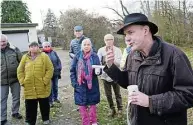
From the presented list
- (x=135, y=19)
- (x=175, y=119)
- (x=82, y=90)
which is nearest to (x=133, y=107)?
(x=175, y=119)

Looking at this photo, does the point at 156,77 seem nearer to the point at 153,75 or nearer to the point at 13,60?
the point at 153,75

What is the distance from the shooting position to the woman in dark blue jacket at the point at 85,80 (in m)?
5.54

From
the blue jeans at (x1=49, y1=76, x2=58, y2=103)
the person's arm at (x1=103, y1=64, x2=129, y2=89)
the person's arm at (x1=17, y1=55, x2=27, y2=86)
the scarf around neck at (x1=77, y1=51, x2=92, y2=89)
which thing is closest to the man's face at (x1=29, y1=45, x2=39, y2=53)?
the person's arm at (x1=17, y1=55, x2=27, y2=86)

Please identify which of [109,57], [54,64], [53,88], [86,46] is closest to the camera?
[109,57]

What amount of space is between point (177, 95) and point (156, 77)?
23cm

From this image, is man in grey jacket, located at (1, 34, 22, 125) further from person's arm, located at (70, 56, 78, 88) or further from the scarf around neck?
the scarf around neck

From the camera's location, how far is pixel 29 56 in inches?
229

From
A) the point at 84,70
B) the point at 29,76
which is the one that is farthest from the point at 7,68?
the point at 84,70

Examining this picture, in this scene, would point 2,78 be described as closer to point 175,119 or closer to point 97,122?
point 97,122

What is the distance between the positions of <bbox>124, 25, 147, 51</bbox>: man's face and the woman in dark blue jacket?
3.06 metres

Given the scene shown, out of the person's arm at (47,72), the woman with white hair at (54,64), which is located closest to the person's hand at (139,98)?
the person's arm at (47,72)

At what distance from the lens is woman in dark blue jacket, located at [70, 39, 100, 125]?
554 cm

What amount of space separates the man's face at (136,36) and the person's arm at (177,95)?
13.1 inches

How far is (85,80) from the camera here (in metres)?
5.56
